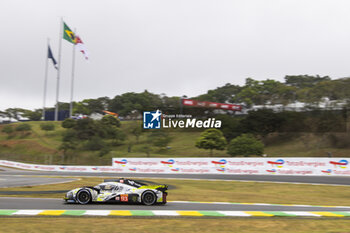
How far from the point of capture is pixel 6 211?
11211 millimetres

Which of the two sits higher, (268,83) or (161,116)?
(268,83)

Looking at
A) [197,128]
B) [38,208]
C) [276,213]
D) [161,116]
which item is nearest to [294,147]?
[197,128]

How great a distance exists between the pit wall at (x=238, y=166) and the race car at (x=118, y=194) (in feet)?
64.0

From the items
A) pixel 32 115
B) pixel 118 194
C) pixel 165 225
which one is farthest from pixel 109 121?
pixel 32 115

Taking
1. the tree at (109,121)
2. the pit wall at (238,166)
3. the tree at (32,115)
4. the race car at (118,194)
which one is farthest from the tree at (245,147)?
the tree at (32,115)

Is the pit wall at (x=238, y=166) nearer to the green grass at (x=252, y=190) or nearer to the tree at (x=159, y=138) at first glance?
the green grass at (x=252, y=190)

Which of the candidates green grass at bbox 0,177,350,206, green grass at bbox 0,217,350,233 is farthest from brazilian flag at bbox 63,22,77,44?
green grass at bbox 0,217,350,233

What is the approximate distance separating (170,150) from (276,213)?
41.6 metres

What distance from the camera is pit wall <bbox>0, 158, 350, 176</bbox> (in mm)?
29469

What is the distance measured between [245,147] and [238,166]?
35.9 feet

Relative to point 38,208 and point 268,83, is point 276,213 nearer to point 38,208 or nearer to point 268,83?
point 38,208

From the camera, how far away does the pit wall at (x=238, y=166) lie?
29.5 metres

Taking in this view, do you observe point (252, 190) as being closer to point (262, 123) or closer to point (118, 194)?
point (118, 194)

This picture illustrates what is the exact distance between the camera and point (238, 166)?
31.8 m
